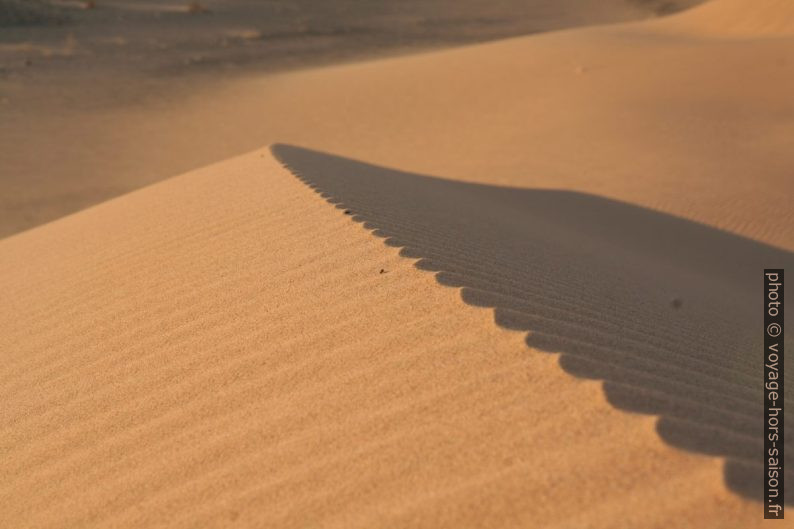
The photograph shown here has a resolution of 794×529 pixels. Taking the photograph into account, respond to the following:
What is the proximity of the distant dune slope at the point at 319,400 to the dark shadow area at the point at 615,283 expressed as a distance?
4cm

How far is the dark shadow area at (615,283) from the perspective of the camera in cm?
268

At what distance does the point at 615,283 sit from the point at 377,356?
90.7 inches

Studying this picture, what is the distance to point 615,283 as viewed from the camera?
5027 millimetres

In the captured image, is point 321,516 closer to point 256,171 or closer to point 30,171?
point 256,171

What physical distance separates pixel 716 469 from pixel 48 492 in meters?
1.93

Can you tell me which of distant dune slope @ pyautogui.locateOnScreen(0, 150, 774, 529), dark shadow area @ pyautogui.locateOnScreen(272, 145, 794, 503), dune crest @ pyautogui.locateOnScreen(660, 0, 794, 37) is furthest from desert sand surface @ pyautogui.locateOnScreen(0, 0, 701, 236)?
distant dune slope @ pyautogui.locateOnScreen(0, 150, 774, 529)

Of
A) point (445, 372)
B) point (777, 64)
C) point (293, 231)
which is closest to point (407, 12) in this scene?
point (777, 64)

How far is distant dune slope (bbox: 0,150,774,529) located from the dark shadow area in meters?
0.04

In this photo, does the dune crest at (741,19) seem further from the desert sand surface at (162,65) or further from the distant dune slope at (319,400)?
the distant dune slope at (319,400)

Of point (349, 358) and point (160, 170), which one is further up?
point (349, 358)

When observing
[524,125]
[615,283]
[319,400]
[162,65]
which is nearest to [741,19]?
[524,125]

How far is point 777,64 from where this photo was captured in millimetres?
14445

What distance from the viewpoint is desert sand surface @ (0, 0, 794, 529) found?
7.70 ft

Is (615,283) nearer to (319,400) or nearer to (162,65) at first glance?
(319,400)
